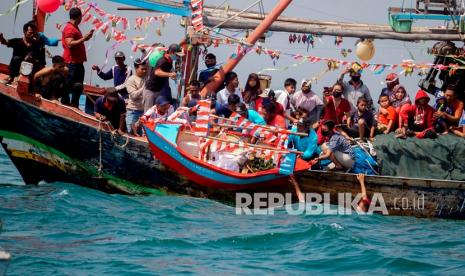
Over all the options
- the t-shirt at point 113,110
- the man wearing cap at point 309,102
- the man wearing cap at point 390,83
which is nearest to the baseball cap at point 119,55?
the t-shirt at point 113,110

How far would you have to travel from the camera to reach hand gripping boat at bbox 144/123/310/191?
15531 mm

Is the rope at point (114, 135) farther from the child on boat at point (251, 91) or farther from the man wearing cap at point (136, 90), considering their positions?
the child on boat at point (251, 91)

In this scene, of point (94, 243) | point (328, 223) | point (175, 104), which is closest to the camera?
point (94, 243)

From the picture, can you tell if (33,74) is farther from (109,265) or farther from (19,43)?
(109,265)

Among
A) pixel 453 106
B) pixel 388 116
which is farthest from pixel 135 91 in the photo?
pixel 453 106

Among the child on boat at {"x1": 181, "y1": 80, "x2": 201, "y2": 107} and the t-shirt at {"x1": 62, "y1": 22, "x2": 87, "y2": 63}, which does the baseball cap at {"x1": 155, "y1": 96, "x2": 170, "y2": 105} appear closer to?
the child on boat at {"x1": 181, "y1": 80, "x2": 201, "y2": 107}

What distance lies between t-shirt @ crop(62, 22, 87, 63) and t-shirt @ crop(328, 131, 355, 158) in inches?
172

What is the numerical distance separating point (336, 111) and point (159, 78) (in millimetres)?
3145

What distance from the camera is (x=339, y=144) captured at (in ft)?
52.3

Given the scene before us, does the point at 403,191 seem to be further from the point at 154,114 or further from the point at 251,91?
the point at 154,114

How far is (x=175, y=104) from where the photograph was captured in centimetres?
1762

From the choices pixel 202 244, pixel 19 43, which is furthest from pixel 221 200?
pixel 19 43

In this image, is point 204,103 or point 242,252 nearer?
point 242,252

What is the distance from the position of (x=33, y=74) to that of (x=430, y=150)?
262 inches
